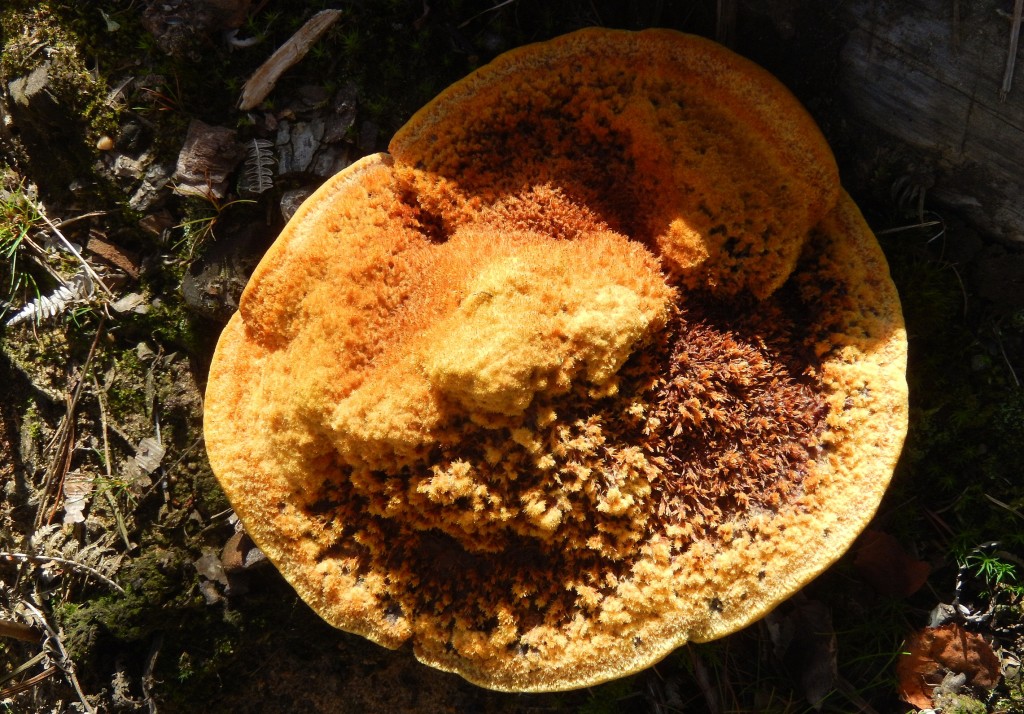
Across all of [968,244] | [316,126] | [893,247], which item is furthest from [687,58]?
[316,126]

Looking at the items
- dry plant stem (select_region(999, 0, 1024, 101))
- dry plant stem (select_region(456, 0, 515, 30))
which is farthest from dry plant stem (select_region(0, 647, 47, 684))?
dry plant stem (select_region(999, 0, 1024, 101))

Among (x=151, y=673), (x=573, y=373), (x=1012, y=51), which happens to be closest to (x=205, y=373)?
(x=151, y=673)

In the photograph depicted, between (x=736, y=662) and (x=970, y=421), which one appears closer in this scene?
(x=970, y=421)

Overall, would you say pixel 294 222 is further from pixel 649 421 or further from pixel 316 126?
pixel 649 421

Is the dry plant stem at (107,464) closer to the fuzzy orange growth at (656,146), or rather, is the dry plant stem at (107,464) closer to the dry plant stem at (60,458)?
the dry plant stem at (60,458)

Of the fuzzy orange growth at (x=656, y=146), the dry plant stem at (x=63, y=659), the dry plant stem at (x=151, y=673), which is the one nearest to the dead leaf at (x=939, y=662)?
the fuzzy orange growth at (x=656, y=146)

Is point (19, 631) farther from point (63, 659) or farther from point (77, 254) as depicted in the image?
point (77, 254)
